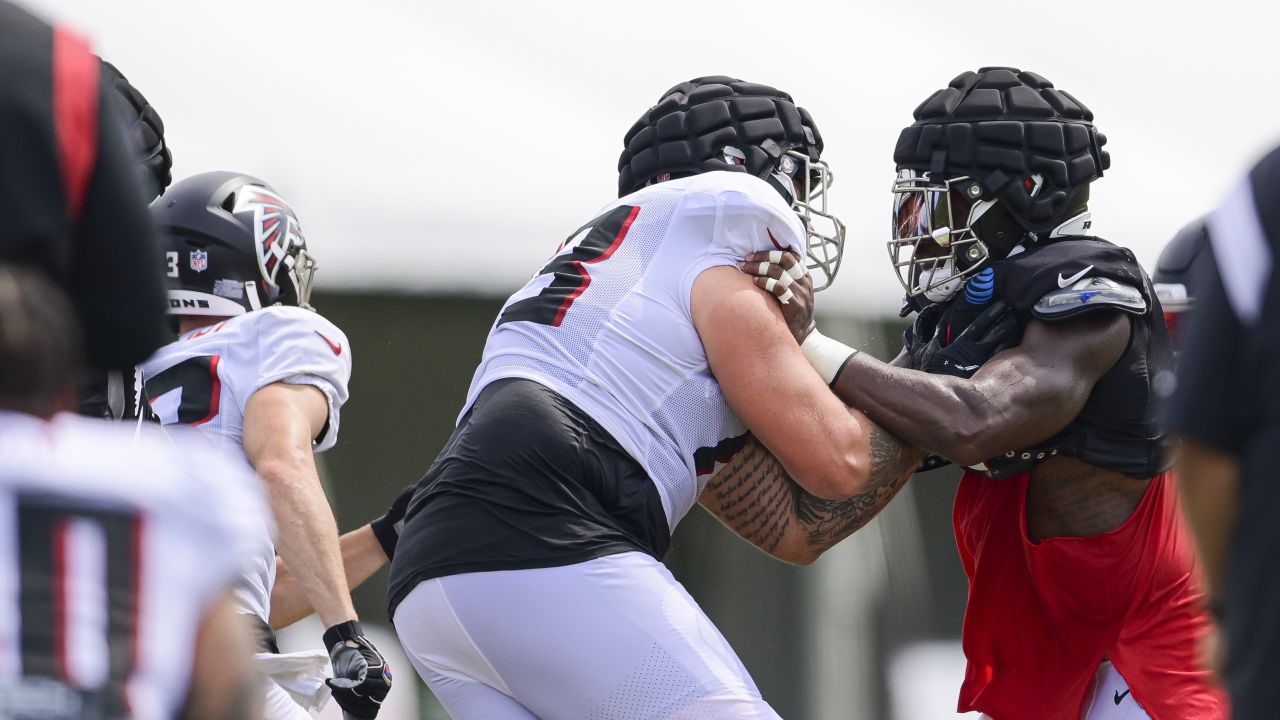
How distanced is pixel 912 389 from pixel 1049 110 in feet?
2.62

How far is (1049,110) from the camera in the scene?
10.6 feet

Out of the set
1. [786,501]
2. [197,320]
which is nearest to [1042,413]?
[786,501]

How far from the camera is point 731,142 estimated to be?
2.88 meters

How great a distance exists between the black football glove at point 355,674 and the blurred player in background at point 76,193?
208 centimetres

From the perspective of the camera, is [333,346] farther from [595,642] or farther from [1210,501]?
[1210,501]

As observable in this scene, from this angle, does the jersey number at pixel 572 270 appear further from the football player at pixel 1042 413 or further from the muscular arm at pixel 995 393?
the muscular arm at pixel 995 393

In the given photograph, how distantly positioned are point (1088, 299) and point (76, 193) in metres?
2.07

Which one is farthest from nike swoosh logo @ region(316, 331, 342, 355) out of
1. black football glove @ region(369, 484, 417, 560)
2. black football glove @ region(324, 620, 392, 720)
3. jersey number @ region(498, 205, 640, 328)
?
jersey number @ region(498, 205, 640, 328)

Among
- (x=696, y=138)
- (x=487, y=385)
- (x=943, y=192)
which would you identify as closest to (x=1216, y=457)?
(x=487, y=385)

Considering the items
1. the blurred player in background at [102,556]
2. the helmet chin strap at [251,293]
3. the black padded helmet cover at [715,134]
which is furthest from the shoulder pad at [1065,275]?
the blurred player in background at [102,556]

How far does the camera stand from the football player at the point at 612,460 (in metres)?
2.20

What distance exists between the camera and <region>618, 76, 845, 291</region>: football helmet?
9.45 feet

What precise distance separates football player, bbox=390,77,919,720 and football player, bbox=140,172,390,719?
1030 millimetres

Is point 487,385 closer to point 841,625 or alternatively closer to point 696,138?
point 696,138
